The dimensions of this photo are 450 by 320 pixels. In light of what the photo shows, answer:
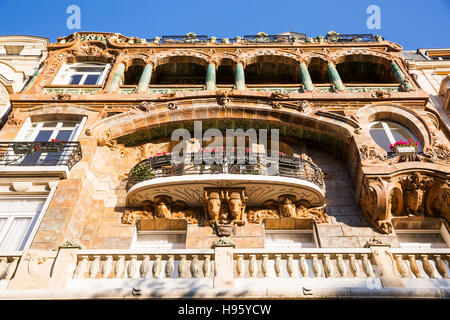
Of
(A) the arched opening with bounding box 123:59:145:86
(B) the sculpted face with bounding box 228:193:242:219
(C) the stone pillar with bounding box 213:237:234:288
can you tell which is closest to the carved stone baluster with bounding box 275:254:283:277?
(C) the stone pillar with bounding box 213:237:234:288

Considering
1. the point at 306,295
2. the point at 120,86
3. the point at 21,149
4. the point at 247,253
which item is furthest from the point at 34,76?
the point at 306,295

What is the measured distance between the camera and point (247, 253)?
8281 millimetres

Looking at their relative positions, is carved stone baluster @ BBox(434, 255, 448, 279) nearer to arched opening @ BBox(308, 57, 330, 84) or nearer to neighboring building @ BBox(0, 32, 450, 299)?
neighboring building @ BBox(0, 32, 450, 299)

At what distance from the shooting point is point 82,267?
27.0 feet

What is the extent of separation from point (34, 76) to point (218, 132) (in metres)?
8.70

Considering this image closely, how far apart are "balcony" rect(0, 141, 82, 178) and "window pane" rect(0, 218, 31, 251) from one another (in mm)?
1514

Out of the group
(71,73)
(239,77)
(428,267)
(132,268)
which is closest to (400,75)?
(239,77)

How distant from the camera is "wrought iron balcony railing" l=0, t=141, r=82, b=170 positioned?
37.8 feet

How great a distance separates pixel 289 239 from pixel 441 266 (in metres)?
4.15

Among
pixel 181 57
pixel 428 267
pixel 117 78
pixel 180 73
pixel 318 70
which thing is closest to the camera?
pixel 428 267

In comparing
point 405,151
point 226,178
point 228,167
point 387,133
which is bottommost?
point 226,178

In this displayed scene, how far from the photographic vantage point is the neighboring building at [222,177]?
26.3ft

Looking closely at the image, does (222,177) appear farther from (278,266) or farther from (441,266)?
(441,266)

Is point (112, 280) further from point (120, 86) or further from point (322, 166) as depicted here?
point (120, 86)
